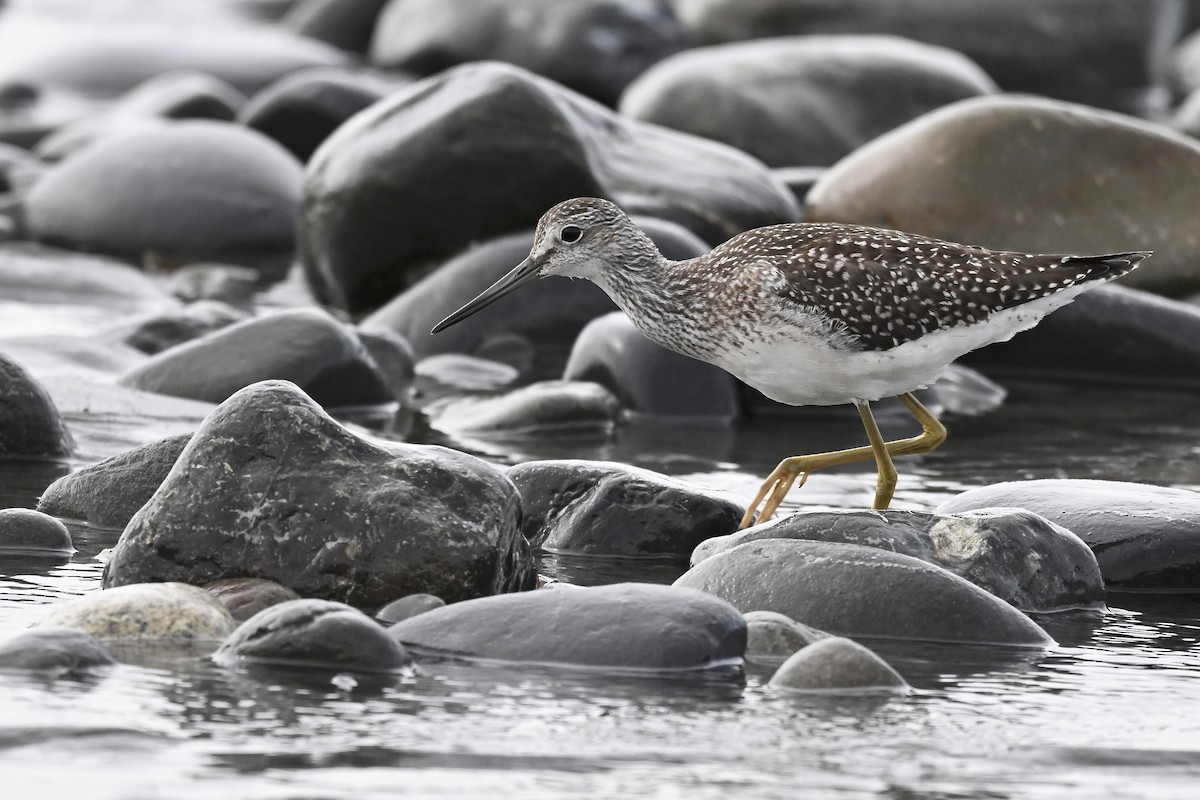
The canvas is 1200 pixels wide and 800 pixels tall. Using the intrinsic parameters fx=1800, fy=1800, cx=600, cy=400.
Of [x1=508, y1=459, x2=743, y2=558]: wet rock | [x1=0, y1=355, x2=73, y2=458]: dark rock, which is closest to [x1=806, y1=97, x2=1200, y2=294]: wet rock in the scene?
[x1=508, y1=459, x2=743, y2=558]: wet rock

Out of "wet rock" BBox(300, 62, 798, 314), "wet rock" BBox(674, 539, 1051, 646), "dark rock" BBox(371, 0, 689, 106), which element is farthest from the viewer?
"dark rock" BBox(371, 0, 689, 106)

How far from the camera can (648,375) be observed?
11.5 meters

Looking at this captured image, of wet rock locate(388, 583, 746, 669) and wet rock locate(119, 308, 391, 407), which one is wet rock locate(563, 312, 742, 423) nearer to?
wet rock locate(119, 308, 391, 407)

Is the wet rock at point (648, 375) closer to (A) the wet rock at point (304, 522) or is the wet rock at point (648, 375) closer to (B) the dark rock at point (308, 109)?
(A) the wet rock at point (304, 522)

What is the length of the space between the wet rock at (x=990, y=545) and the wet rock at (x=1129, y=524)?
0.33 meters

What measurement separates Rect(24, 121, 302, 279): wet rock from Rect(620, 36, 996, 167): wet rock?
4.06 meters

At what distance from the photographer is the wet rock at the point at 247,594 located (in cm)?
668

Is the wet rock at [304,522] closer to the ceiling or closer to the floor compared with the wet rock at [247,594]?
closer to the ceiling

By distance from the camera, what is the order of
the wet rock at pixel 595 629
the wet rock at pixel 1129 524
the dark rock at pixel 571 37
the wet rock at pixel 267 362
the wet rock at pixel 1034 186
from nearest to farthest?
1. the wet rock at pixel 595 629
2. the wet rock at pixel 1129 524
3. the wet rock at pixel 267 362
4. the wet rock at pixel 1034 186
5. the dark rock at pixel 571 37

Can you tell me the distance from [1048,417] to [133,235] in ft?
27.8

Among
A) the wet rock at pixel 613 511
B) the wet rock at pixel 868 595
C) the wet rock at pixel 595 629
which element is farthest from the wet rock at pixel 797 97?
the wet rock at pixel 595 629

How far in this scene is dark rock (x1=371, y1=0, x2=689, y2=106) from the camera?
22797 mm

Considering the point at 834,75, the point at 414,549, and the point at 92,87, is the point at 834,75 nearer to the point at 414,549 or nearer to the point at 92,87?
the point at 92,87

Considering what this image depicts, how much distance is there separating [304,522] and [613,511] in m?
1.76
